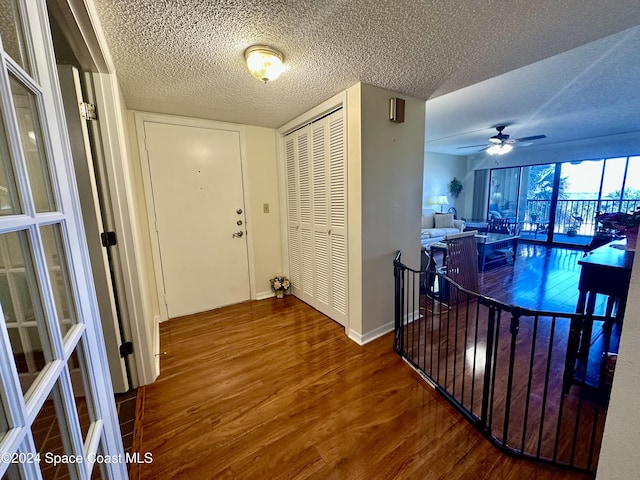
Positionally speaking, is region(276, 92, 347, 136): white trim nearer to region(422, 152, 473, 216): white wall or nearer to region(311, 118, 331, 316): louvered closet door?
region(311, 118, 331, 316): louvered closet door

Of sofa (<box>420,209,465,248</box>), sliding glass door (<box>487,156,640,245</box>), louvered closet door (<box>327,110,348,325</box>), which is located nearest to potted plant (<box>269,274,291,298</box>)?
louvered closet door (<box>327,110,348,325</box>)

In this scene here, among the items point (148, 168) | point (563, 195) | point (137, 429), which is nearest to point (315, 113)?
point (148, 168)

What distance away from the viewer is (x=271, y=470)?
1283mm

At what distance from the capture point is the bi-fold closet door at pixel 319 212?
2.40 m

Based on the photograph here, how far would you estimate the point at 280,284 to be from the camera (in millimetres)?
3412

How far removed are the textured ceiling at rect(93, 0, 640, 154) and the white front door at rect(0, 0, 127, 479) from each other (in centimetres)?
86

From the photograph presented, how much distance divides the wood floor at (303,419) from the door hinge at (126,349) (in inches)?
11.3

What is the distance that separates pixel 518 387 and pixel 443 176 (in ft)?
22.1

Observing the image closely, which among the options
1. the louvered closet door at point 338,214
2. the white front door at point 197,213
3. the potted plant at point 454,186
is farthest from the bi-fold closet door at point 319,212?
the potted plant at point 454,186

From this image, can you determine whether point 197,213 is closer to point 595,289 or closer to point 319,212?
point 319,212

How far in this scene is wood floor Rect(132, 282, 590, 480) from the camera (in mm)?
1283

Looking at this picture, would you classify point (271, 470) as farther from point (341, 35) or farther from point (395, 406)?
point (341, 35)

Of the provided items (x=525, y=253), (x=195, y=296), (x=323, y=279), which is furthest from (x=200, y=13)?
(x=525, y=253)

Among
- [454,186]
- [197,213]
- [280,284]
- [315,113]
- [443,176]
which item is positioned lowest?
[280,284]
